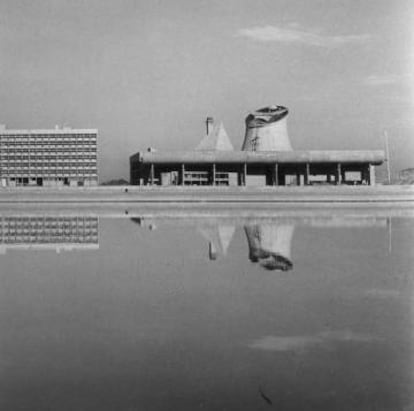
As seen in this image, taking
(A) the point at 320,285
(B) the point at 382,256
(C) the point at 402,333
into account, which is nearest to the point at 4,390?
(C) the point at 402,333

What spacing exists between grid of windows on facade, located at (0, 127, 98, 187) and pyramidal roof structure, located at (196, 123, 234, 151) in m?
15.7

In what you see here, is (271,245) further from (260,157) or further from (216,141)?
(216,141)

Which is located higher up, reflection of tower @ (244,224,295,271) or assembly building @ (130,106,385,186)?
assembly building @ (130,106,385,186)

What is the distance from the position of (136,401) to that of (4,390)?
4.09ft

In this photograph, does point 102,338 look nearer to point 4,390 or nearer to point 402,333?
point 4,390

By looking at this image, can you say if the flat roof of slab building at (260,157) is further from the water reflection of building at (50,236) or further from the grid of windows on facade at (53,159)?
the water reflection of building at (50,236)

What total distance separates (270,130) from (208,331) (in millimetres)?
56791

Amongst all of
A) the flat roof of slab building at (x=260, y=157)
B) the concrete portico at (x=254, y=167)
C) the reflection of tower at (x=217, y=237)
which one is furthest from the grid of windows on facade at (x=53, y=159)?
the reflection of tower at (x=217, y=237)

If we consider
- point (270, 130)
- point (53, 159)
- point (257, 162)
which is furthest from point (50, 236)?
point (53, 159)

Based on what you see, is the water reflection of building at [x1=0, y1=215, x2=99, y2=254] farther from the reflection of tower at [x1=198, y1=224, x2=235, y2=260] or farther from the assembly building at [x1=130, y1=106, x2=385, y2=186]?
the assembly building at [x1=130, y1=106, x2=385, y2=186]

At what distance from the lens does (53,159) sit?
72.8 metres

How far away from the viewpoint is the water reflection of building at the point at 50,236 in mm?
16359

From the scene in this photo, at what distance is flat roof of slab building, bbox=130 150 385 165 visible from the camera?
5541 centimetres

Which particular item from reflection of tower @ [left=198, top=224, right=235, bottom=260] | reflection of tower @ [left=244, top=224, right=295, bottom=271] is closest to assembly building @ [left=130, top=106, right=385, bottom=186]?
reflection of tower @ [left=198, top=224, right=235, bottom=260]
